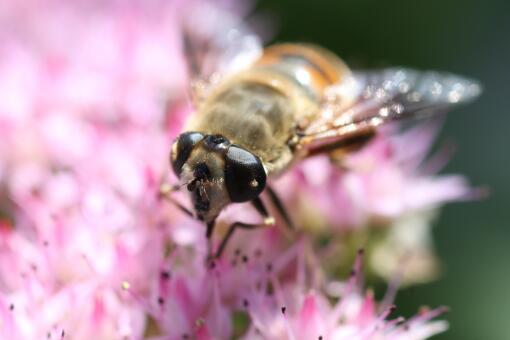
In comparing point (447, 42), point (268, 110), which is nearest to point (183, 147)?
point (268, 110)

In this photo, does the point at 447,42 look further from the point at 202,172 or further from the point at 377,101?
the point at 202,172

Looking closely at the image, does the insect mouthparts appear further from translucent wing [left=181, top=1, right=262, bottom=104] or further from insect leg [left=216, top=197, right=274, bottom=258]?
translucent wing [left=181, top=1, right=262, bottom=104]

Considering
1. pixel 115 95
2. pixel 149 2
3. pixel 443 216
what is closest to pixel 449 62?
pixel 443 216

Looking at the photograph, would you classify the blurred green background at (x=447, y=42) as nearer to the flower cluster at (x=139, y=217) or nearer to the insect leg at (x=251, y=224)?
the flower cluster at (x=139, y=217)

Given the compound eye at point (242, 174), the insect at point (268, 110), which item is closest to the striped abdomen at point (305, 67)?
the insect at point (268, 110)

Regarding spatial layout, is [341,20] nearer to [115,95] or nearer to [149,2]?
[149,2]

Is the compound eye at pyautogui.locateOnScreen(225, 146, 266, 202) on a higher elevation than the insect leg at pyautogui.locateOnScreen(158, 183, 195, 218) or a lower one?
lower

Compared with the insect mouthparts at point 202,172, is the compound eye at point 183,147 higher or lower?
higher

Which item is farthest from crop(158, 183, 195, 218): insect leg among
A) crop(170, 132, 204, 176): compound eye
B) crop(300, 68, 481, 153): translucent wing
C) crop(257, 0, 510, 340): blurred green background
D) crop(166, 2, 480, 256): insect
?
crop(257, 0, 510, 340): blurred green background
